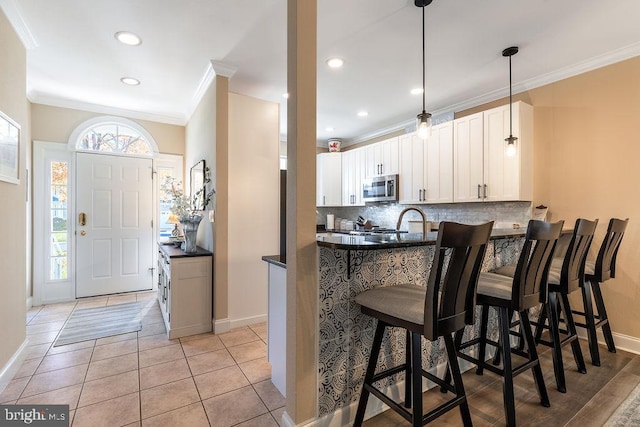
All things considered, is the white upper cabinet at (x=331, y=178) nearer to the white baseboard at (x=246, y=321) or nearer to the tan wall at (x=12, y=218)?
the white baseboard at (x=246, y=321)

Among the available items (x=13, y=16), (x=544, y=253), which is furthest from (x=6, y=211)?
(x=544, y=253)

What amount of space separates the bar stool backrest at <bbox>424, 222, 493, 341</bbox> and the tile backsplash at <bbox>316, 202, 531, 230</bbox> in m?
2.45

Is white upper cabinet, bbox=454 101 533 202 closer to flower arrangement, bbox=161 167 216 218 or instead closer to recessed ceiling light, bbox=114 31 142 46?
→ flower arrangement, bbox=161 167 216 218

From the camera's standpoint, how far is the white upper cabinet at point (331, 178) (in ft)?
19.0

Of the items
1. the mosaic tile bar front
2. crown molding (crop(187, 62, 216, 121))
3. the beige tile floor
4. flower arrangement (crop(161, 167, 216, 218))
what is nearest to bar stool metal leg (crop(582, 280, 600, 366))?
the mosaic tile bar front

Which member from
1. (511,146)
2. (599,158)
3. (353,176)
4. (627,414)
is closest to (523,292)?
(627,414)

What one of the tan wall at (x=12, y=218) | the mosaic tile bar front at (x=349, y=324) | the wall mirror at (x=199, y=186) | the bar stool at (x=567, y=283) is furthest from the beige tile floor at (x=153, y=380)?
the bar stool at (x=567, y=283)

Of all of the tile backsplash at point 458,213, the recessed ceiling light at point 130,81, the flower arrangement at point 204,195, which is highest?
the recessed ceiling light at point 130,81

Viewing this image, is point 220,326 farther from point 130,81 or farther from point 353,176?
point 353,176

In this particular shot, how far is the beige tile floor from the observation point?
1.86m

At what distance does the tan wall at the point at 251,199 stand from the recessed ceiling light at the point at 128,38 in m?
0.96

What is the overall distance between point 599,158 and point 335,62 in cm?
265

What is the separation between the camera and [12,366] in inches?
89.6

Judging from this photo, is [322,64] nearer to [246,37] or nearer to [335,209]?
[246,37]
